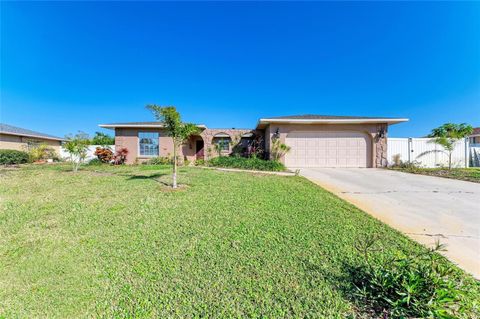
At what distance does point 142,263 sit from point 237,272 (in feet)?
4.44

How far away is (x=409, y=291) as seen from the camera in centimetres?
186

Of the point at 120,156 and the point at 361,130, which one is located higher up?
the point at 361,130

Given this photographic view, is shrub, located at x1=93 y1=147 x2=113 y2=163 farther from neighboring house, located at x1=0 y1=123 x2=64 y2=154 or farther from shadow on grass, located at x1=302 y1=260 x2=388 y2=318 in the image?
shadow on grass, located at x1=302 y1=260 x2=388 y2=318

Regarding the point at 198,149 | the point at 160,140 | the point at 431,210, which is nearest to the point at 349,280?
the point at 431,210

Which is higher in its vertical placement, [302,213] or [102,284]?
[302,213]

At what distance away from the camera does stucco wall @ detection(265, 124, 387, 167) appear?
1298 centimetres

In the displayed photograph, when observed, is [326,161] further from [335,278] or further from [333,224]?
[335,278]

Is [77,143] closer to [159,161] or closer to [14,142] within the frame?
[159,161]

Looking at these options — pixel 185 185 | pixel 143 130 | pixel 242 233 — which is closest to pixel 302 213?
pixel 242 233

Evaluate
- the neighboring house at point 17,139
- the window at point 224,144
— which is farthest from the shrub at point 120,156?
the neighboring house at point 17,139

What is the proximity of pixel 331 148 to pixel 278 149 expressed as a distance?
3.66 m

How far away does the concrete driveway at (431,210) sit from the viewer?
310cm

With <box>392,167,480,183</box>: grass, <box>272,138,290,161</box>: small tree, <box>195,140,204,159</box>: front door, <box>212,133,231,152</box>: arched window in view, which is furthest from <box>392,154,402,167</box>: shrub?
<box>195,140,204,159</box>: front door

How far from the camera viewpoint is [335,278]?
2.34m
